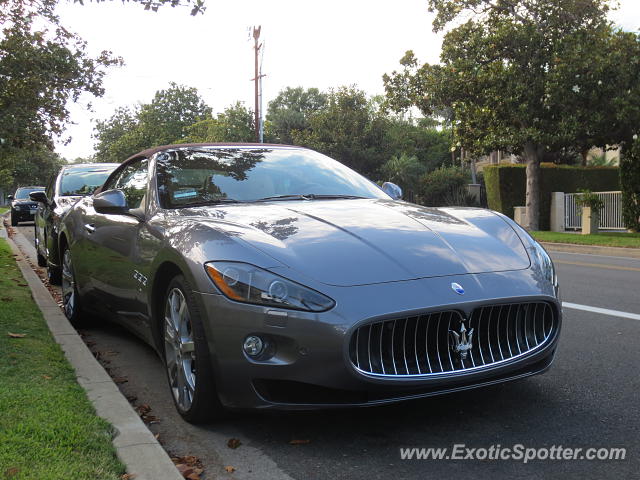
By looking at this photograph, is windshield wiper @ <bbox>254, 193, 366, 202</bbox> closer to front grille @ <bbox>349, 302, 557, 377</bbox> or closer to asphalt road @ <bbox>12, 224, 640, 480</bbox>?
asphalt road @ <bbox>12, 224, 640, 480</bbox>

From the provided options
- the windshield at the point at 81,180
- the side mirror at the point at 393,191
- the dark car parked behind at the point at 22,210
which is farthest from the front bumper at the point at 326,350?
the dark car parked behind at the point at 22,210

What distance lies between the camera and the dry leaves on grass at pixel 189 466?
9.79ft

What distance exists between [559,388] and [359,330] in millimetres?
1692

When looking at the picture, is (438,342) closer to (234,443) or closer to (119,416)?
(234,443)

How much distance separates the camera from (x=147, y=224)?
4.31 metres

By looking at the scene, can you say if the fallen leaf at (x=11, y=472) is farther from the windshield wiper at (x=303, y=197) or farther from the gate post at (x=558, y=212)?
the gate post at (x=558, y=212)

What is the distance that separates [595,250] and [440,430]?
14.2 meters

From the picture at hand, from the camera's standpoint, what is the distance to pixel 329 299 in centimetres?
309

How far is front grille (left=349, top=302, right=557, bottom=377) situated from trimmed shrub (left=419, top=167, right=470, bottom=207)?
110 ft

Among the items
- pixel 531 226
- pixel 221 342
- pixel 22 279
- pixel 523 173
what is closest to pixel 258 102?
pixel 523 173

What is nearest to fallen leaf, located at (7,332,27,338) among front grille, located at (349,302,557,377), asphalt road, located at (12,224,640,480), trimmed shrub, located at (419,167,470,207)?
asphalt road, located at (12,224,640,480)

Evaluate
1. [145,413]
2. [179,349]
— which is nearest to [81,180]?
[145,413]

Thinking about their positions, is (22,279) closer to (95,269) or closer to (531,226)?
(95,269)

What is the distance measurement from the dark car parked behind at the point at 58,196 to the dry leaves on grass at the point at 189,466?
4671mm
